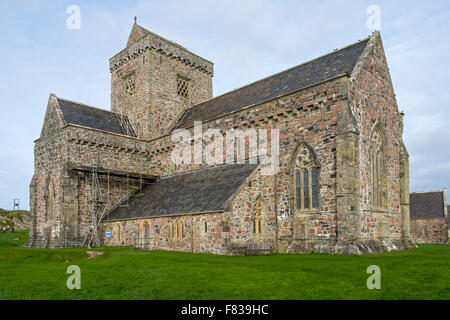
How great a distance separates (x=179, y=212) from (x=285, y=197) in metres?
6.23

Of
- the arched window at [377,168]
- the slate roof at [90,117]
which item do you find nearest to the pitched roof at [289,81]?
the arched window at [377,168]

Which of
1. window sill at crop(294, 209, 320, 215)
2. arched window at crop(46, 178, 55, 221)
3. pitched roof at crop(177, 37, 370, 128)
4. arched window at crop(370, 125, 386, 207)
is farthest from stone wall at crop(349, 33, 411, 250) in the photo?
arched window at crop(46, 178, 55, 221)

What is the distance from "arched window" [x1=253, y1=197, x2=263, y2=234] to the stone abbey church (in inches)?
3.4

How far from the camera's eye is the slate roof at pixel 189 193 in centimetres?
2104

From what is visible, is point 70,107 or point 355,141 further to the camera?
point 70,107

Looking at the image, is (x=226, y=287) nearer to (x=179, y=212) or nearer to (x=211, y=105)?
(x=179, y=212)

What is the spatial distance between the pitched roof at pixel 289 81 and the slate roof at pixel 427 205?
114 ft

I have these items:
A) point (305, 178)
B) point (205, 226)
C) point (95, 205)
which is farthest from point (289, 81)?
point (95, 205)

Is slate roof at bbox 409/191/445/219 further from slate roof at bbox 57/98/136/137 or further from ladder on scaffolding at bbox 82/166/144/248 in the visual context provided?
slate roof at bbox 57/98/136/137

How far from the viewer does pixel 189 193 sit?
78.5 ft

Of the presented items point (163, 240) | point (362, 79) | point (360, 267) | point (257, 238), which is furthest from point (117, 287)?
point (362, 79)

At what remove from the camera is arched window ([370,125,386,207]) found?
21.5 metres

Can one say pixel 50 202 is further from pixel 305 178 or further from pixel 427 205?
A: pixel 427 205

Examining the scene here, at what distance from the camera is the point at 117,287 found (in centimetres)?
980
